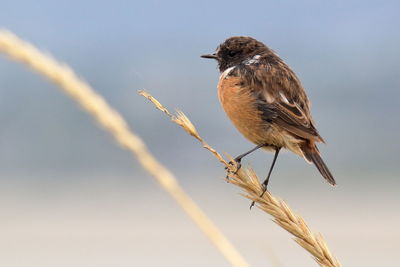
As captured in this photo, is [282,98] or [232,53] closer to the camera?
[282,98]

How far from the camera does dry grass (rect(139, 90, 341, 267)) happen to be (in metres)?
2.82

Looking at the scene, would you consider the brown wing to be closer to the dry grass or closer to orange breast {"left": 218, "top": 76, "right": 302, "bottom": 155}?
orange breast {"left": 218, "top": 76, "right": 302, "bottom": 155}

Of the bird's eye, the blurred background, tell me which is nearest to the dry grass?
the blurred background

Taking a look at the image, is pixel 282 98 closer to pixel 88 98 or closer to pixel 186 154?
pixel 88 98

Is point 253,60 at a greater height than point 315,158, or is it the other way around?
point 253,60

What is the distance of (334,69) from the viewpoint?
99.6 metres

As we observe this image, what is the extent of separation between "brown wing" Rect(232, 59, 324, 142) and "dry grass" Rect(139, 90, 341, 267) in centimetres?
180

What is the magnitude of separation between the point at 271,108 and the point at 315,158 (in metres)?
0.48

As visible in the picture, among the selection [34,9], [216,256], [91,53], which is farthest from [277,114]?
[34,9]

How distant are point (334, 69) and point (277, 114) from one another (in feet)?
313

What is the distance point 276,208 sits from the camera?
317cm

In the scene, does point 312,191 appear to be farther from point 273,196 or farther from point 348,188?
point 273,196

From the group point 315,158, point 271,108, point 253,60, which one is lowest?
point 315,158

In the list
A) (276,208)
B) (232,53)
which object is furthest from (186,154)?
(276,208)
